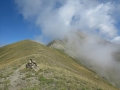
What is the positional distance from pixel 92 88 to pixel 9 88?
14.8m

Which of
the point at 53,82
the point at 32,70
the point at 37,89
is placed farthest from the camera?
the point at 32,70

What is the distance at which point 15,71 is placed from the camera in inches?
1394

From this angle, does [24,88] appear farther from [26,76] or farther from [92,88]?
[92,88]

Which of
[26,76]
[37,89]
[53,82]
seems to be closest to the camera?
[37,89]

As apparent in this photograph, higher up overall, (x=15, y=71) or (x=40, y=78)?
(x=15, y=71)

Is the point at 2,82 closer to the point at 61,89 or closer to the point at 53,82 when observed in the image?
the point at 53,82

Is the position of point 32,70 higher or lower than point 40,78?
higher

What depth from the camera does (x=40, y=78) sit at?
1189 inches

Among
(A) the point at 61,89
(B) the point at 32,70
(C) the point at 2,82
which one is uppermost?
(B) the point at 32,70

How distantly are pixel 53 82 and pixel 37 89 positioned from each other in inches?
141

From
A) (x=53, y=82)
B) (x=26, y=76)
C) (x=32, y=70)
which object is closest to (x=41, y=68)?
(x=32, y=70)

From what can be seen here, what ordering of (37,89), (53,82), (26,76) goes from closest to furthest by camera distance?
(37,89), (53,82), (26,76)

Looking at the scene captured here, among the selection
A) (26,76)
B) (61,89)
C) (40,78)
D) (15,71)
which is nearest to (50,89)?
(61,89)

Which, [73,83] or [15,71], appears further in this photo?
[15,71]
